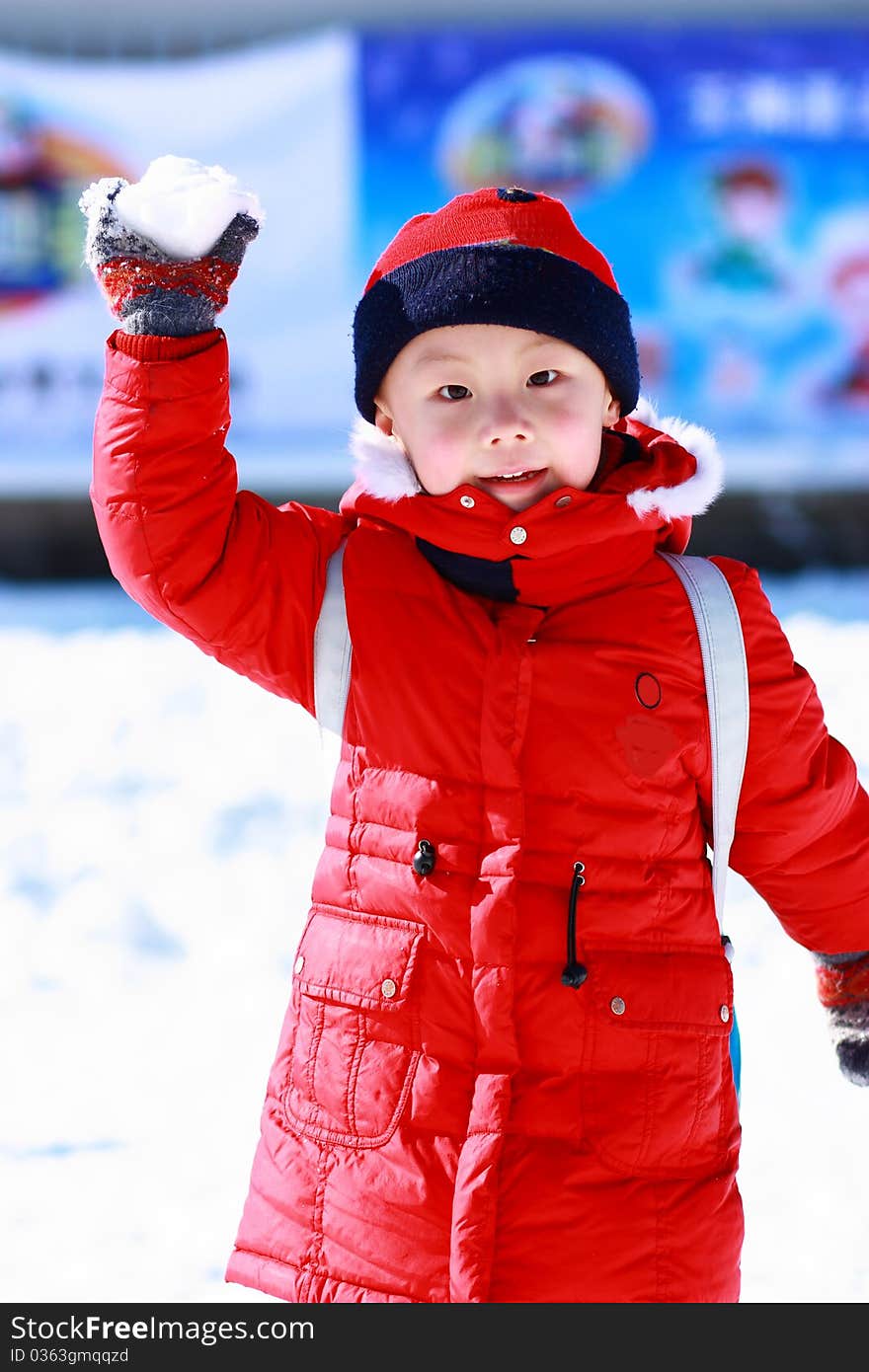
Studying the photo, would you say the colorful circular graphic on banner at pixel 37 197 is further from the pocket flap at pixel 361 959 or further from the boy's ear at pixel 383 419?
the pocket flap at pixel 361 959

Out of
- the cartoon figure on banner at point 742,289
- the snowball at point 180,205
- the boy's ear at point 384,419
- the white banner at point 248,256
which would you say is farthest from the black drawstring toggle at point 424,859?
the cartoon figure on banner at point 742,289

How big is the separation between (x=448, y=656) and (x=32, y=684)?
387cm

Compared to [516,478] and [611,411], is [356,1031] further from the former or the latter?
[611,411]

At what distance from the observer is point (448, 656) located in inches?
61.8

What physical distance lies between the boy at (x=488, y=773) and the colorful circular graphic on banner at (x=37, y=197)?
580cm

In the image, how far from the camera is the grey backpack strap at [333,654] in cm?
162

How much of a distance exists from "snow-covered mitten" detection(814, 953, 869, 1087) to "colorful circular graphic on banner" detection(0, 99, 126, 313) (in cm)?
606

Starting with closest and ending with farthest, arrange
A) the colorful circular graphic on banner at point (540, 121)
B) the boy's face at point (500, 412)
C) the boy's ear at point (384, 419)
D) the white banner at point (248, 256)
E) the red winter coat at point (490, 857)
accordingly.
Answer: the red winter coat at point (490, 857) → the boy's face at point (500, 412) → the boy's ear at point (384, 419) → the colorful circular graphic on banner at point (540, 121) → the white banner at point (248, 256)

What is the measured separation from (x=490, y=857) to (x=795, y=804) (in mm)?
362

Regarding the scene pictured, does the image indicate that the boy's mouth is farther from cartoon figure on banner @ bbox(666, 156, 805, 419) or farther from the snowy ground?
cartoon figure on banner @ bbox(666, 156, 805, 419)

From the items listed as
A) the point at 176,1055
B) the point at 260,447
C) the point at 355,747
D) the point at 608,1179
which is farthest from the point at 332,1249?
the point at 260,447

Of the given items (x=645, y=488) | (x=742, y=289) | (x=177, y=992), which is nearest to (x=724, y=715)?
(x=645, y=488)

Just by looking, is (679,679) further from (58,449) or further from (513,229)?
(58,449)

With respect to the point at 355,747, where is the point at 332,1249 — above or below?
below
